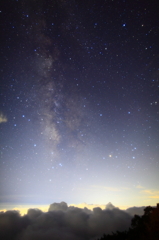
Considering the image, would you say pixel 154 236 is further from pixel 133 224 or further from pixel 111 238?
pixel 111 238

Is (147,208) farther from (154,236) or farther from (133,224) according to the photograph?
(154,236)

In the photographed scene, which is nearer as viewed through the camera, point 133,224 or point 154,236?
point 154,236

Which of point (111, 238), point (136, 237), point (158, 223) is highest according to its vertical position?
point (158, 223)

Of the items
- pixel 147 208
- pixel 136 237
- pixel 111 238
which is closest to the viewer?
pixel 136 237

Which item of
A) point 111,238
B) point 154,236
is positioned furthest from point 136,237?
point 111,238

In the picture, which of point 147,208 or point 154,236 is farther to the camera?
point 147,208

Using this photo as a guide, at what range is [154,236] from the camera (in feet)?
55.2

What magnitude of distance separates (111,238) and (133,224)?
628 centimetres

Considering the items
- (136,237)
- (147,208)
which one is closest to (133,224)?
(147,208)

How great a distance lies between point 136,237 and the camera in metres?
19.7

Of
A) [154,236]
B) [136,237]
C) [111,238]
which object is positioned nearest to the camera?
[154,236]

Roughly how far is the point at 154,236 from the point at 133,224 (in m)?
9.39

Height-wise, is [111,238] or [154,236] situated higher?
[154,236]

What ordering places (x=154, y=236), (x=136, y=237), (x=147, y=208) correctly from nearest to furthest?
(x=154, y=236), (x=136, y=237), (x=147, y=208)
